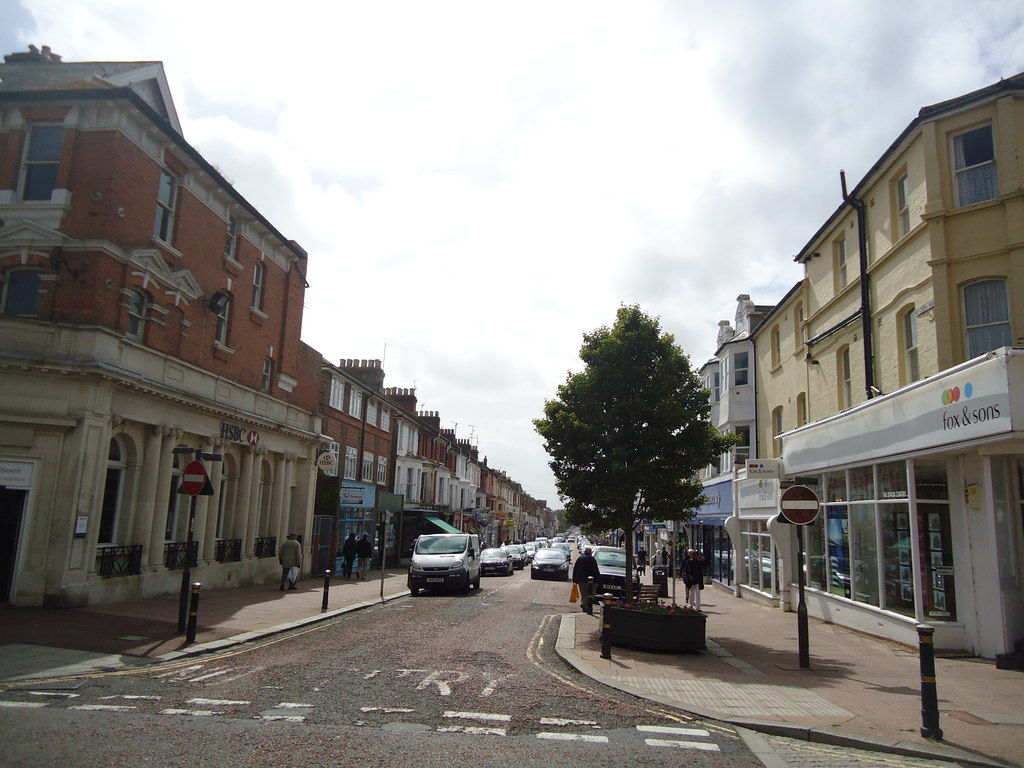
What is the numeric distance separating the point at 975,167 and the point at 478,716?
12.8 m

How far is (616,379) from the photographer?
50.4 ft

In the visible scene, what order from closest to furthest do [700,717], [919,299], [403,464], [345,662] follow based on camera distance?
[700,717], [345,662], [919,299], [403,464]

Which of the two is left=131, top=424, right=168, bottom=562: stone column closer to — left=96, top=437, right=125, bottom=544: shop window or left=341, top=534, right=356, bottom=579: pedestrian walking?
left=96, top=437, right=125, bottom=544: shop window

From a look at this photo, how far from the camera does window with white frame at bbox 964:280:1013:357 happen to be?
41.0 feet

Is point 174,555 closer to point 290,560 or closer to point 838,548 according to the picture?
point 290,560

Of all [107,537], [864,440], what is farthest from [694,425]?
[107,537]

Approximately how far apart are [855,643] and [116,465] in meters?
16.2

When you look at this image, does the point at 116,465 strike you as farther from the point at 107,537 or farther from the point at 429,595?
the point at 429,595

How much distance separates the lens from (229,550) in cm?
2167

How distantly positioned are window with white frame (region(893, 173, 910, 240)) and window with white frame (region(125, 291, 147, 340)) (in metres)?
16.8

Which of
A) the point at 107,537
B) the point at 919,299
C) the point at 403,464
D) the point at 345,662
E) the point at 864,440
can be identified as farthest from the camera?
the point at 403,464

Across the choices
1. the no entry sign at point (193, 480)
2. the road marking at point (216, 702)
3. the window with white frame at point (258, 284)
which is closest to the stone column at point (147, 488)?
the no entry sign at point (193, 480)

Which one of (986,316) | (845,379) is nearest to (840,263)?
(845,379)

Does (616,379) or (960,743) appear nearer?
(960,743)
